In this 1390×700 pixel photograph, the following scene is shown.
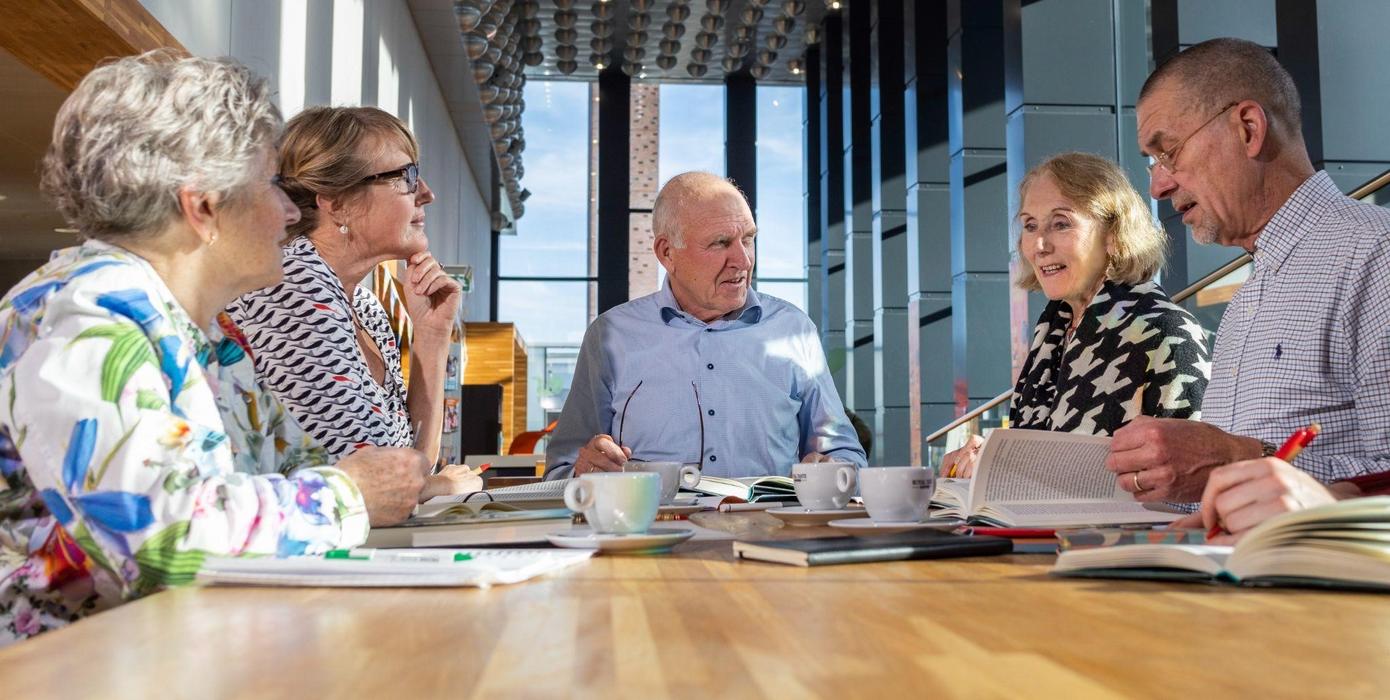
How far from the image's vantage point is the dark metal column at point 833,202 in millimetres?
15352

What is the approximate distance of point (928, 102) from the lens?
38.6 feet

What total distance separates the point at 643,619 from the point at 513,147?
552 inches

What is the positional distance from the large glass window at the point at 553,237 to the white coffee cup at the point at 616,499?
15466 millimetres

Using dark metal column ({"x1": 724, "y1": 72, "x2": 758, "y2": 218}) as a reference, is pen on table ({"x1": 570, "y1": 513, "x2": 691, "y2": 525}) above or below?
below

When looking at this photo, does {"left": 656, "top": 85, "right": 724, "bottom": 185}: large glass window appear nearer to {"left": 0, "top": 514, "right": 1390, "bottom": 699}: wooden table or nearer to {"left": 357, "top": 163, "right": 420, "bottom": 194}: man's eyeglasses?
{"left": 357, "top": 163, "right": 420, "bottom": 194}: man's eyeglasses

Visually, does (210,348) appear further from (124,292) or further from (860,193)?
(860,193)

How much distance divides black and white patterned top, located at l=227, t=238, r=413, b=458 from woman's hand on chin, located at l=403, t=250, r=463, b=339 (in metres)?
0.70

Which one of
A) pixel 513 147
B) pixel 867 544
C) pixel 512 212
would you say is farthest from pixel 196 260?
pixel 512 212

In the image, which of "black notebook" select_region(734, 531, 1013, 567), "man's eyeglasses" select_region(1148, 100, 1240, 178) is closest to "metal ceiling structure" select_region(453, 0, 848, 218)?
"man's eyeglasses" select_region(1148, 100, 1240, 178)

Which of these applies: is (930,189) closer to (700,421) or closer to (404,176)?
(700,421)

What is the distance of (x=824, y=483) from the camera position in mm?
1935

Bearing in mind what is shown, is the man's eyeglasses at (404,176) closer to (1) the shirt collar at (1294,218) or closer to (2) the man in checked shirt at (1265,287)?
(2) the man in checked shirt at (1265,287)

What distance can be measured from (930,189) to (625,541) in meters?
10.9

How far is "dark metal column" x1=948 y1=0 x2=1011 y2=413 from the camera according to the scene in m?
10.0
